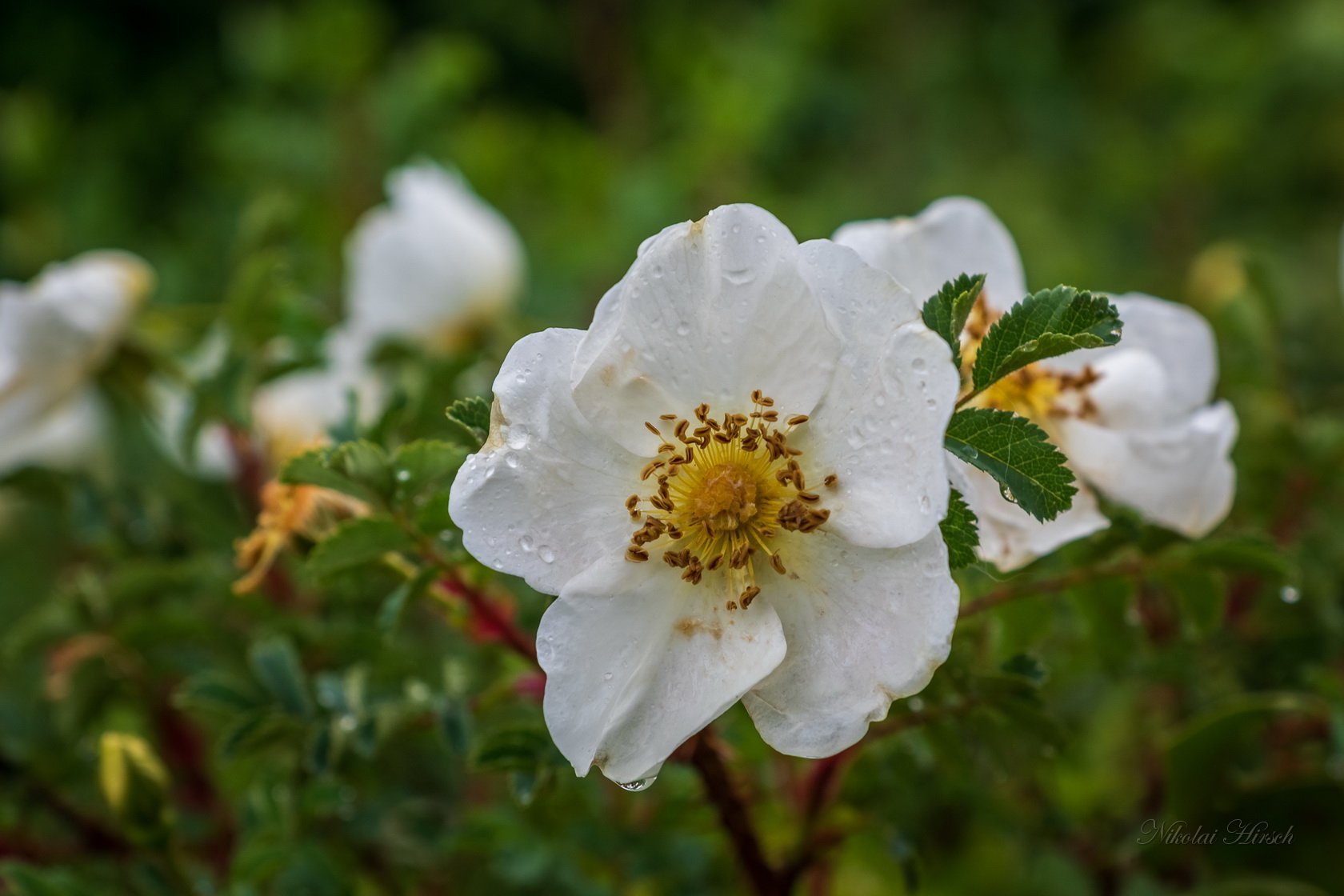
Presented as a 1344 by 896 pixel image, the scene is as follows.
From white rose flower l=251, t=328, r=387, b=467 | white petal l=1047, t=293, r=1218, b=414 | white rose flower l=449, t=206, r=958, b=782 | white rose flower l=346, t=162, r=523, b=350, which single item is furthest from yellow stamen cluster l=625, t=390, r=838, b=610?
white rose flower l=346, t=162, r=523, b=350

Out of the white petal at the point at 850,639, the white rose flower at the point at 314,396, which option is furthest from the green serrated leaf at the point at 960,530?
the white rose flower at the point at 314,396

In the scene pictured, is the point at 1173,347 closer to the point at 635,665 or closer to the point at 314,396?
the point at 635,665

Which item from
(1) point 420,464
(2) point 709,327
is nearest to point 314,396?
(1) point 420,464

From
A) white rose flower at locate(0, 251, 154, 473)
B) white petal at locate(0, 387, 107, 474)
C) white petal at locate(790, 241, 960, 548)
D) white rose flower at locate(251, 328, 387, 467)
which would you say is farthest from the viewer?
white petal at locate(0, 387, 107, 474)

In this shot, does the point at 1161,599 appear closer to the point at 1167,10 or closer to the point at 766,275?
the point at 766,275

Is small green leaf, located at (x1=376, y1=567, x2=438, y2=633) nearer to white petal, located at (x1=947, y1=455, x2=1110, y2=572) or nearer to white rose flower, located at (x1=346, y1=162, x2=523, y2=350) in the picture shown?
white petal, located at (x1=947, y1=455, x2=1110, y2=572)

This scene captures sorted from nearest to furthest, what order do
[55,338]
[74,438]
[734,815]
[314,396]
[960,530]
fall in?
1. [960,530]
2. [734,815]
3. [55,338]
4. [314,396]
5. [74,438]

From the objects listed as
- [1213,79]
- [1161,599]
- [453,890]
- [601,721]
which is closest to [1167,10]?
[1213,79]
